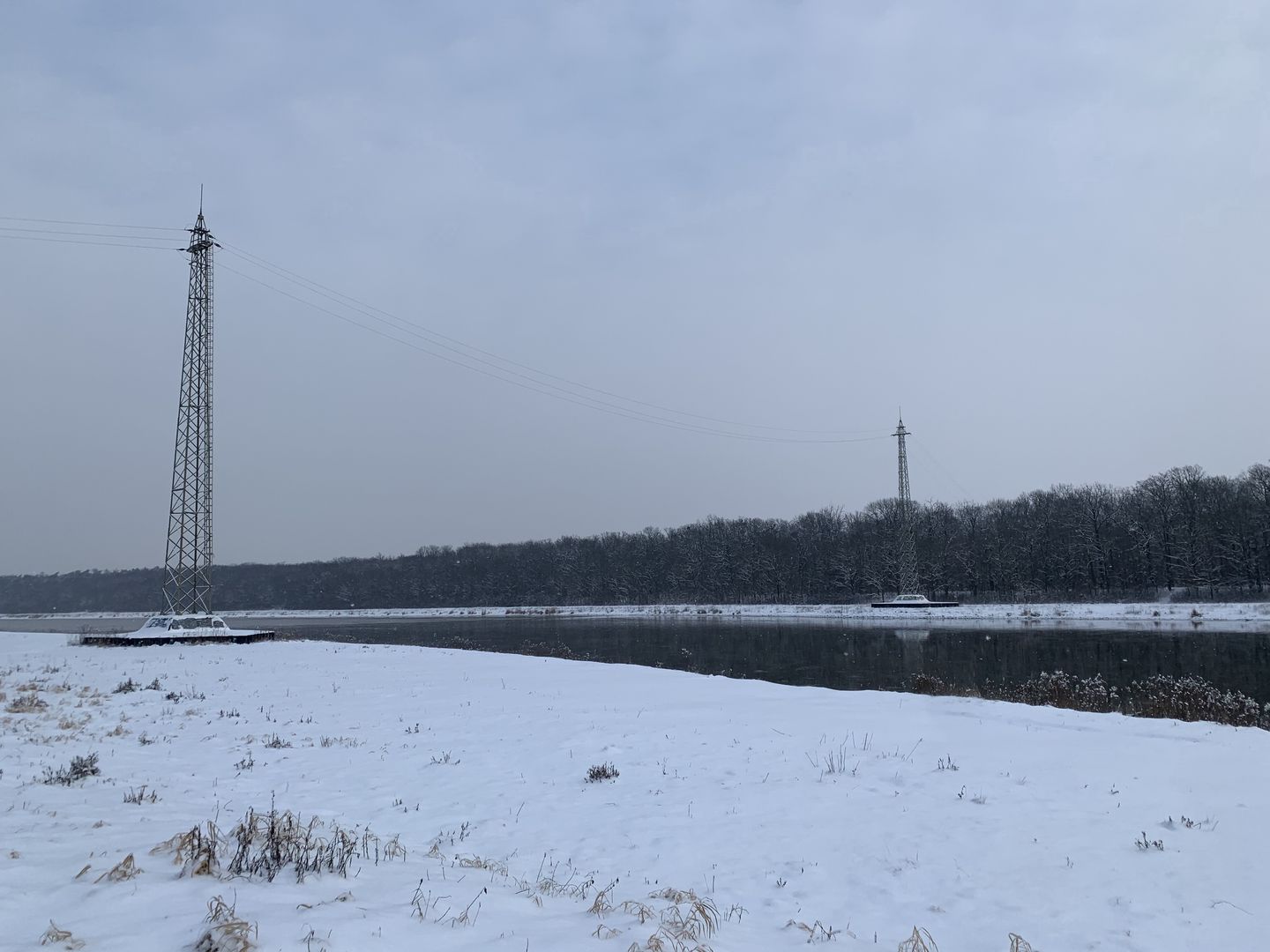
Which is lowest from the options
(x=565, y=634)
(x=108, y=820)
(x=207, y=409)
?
(x=565, y=634)

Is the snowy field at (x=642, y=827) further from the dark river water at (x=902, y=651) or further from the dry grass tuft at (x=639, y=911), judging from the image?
the dark river water at (x=902, y=651)

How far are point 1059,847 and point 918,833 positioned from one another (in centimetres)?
133

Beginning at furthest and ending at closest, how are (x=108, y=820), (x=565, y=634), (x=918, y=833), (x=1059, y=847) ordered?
(x=565, y=634) → (x=918, y=833) → (x=1059, y=847) → (x=108, y=820)

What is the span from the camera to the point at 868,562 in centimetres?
9938

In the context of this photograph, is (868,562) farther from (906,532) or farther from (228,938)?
(228,938)

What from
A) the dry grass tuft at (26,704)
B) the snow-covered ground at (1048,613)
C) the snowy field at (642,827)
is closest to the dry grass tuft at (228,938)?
the snowy field at (642,827)

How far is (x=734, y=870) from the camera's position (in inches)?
277

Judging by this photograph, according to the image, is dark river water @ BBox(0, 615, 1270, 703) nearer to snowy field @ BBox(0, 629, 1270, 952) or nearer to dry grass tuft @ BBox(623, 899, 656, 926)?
snowy field @ BBox(0, 629, 1270, 952)

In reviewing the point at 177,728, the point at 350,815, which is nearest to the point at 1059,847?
the point at 350,815

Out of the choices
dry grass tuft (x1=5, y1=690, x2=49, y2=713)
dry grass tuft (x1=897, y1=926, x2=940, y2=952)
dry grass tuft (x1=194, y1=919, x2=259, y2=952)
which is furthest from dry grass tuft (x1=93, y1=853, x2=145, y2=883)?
dry grass tuft (x1=5, y1=690, x2=49, y2=713)

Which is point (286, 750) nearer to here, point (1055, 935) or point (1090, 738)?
point (1055, 935)

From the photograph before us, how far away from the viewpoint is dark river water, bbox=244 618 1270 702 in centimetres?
2553

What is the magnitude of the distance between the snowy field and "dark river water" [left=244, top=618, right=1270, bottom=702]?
12.3m

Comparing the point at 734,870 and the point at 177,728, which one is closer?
the point at 734,870
